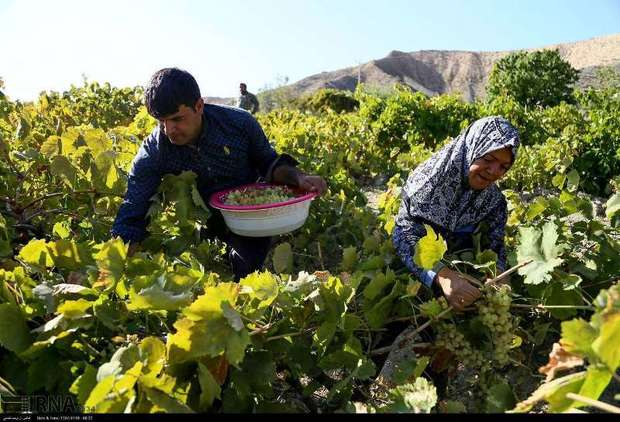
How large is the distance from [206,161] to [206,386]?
70.9 inches

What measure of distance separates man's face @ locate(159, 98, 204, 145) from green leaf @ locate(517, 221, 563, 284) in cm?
161

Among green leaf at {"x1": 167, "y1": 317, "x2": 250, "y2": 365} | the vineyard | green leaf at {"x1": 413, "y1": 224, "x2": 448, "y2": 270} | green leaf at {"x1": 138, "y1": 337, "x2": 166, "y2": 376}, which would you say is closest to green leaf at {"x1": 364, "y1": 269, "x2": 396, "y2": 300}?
the vineyard


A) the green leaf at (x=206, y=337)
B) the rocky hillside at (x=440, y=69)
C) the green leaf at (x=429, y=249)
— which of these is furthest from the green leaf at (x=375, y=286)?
the rocky hillside at (x=440, y=69)

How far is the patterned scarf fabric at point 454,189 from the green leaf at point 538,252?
56cm

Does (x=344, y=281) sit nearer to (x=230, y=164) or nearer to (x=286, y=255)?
(x=286, y=255)

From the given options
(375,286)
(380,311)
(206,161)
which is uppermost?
(206,161)

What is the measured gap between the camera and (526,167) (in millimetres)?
5996

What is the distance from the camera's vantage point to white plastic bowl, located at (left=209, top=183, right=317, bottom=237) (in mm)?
2674

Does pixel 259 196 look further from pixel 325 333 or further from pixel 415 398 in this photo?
pixel 415 398

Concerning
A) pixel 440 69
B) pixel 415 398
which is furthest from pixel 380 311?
pixel 440 69

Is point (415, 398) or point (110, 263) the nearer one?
point (415, 398)

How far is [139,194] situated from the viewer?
8.80 ft

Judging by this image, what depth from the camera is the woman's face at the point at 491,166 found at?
87.4 inches

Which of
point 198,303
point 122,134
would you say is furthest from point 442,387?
point 122,134
